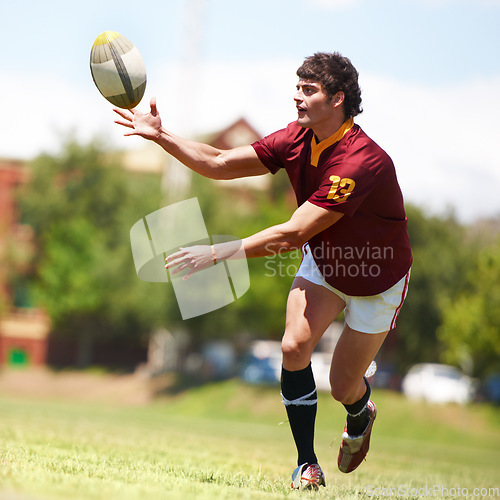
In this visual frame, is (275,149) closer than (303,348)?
No

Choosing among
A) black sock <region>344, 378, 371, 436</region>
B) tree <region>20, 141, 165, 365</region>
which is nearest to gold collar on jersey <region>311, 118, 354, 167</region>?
black sock <region>344, 378, 371, 436</region>

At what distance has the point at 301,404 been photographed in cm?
573

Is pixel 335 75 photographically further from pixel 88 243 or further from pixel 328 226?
pixel 88 243

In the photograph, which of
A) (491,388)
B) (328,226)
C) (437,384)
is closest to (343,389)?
(328,226)

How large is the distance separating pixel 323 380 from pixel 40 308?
21517 millimetres

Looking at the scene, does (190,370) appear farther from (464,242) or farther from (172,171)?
(464,242)

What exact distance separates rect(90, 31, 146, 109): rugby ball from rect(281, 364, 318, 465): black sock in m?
2.51

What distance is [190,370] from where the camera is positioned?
138ft

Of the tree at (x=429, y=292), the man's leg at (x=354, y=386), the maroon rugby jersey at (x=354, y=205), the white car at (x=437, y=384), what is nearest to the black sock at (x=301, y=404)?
the man's leg at (x=354, y=386)

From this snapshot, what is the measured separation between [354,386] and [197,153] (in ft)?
7.07

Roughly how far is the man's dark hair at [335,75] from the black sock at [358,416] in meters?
2.25

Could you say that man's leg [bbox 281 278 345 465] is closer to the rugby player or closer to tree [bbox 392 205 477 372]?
the rugby player

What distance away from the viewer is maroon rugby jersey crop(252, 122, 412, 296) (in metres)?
5.16

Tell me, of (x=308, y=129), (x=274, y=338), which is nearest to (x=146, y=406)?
(x=274, y=338)
